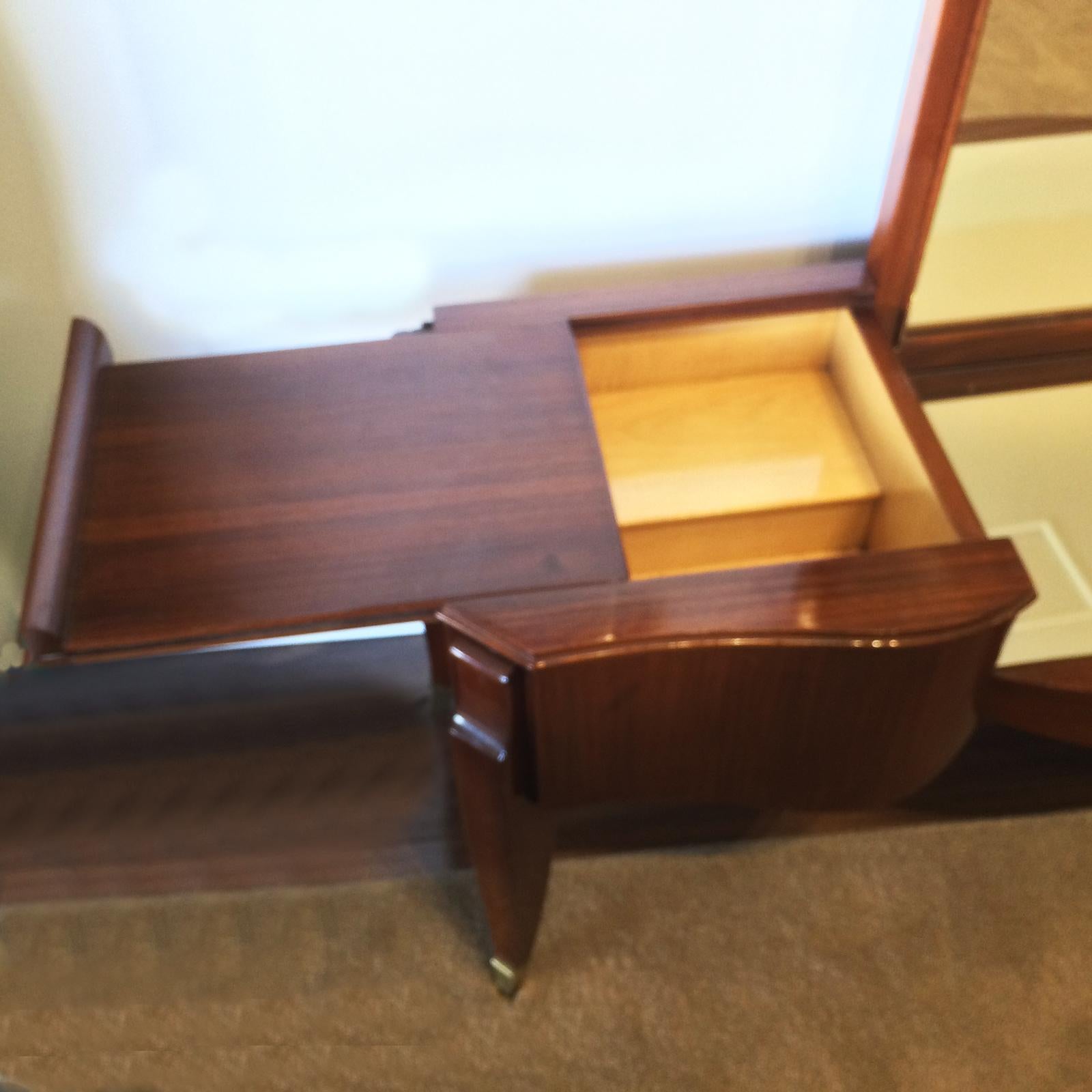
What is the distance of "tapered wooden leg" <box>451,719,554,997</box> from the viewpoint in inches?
27.9

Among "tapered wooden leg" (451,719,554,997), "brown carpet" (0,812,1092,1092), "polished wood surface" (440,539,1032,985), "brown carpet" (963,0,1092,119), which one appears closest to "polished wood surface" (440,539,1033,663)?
"polished wood surface" (440,539,1032,985)

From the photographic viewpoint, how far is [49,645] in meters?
0.66

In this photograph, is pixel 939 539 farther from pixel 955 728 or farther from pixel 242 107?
pixel 242 107

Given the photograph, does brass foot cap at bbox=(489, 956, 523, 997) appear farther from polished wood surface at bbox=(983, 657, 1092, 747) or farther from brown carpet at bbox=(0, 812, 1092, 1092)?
polished wood surface at bbox=(983, 657, 1092, 747)

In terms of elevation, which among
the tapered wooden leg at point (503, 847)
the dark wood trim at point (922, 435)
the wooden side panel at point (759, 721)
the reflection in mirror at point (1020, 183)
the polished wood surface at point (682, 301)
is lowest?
the tapered wooden leg at point (503, 847)

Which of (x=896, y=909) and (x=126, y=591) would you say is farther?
(x=896, y=909)

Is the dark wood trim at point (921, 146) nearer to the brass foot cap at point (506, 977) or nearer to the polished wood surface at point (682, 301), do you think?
the polished wood surface at point (682, 301)

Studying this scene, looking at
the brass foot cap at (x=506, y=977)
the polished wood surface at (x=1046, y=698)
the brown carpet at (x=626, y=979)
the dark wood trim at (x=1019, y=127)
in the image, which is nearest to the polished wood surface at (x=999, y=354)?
the dark wood trim at (x=1019, y=127)

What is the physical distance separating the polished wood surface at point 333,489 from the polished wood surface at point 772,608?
0.06 m

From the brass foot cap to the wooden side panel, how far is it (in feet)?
0.90

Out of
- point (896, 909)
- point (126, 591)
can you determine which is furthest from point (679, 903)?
point (126, 591)

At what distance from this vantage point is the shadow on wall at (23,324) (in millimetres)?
811

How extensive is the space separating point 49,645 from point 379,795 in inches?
20.8

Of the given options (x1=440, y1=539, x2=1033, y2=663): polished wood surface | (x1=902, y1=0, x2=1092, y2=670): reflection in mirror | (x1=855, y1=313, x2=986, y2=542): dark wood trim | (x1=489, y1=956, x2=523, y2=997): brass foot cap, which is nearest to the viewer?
(x1=440, y1=539, x2=1033, y2=663): polished wood surface
